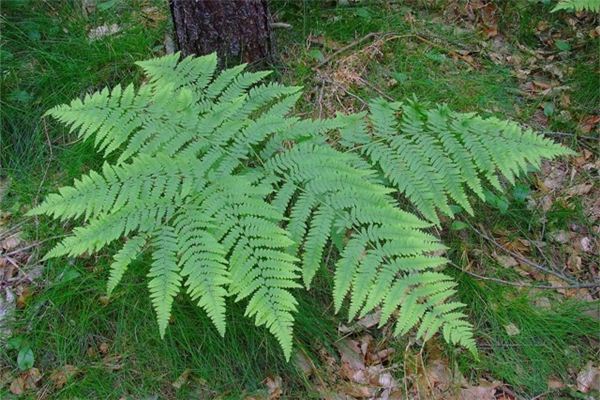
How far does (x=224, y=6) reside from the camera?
3.05 m

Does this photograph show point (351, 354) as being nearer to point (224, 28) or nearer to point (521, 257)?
point (521, 257)

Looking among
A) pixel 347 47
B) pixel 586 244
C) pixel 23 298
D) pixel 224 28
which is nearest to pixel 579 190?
pixel 586 244

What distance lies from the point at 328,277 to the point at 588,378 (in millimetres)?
1364

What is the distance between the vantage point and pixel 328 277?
2.78 m

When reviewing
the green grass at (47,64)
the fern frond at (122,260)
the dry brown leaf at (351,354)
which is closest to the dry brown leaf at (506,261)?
the dry brown leaf at (351,354)

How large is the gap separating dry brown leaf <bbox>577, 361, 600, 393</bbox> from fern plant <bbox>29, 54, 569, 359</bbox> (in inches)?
35.8

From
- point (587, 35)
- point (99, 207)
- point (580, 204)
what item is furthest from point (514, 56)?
point (99, 207)

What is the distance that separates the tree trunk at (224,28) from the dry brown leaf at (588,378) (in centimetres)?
241

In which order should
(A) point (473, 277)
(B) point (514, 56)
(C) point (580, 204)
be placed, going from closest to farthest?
1. (A) point (473, 277)
2. (C) point (580, 204)
3. (B) point (514, 56)

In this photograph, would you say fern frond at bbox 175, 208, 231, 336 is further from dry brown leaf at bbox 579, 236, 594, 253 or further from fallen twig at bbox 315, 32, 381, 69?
dry brown leaf at bbox 579, 236, 594, 253

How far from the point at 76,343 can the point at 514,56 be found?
3.24 meters

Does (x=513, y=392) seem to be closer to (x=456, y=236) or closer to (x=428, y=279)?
(x=456, y=236)

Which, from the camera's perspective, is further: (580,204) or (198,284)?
(580,204)

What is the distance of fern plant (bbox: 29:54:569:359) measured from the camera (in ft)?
6.94
